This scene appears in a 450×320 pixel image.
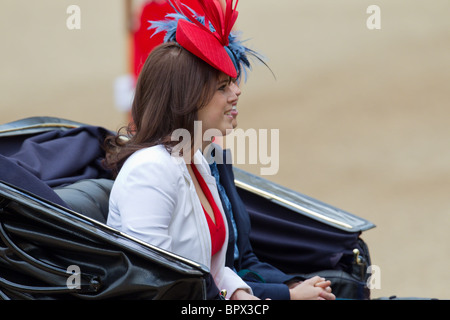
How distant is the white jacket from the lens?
1.82 meters

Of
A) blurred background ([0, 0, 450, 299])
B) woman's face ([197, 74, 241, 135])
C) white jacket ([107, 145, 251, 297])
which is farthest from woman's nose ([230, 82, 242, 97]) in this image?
blurred background ([0, 0, 450, 299])

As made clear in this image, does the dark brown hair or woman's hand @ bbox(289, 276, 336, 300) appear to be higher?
the dark brown hair

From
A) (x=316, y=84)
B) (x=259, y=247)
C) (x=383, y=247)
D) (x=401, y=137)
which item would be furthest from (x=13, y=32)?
(x=259, y=247)

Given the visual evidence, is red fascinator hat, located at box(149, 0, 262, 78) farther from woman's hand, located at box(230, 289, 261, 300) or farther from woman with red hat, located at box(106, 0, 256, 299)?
woman's hand, located at box(230, 289, 261, 300)

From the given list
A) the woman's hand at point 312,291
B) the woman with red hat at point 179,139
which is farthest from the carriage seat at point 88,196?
the woman's hand at point 312,291

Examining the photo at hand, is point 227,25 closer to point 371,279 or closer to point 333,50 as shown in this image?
point 371,279

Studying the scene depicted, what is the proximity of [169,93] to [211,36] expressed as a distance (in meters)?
0.21

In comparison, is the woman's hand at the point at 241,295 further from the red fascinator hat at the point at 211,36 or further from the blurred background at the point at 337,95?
the blurred background at the point at 337,95

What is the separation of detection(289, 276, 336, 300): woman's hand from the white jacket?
361 mm

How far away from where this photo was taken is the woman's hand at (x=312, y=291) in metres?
2.22

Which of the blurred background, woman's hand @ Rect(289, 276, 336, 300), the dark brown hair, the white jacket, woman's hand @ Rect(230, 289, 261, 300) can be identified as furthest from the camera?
the blurred background

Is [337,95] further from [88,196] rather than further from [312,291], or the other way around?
[88,196]

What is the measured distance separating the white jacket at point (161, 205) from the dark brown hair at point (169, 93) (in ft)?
0.24

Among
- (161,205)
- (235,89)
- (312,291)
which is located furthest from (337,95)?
(161,205)
